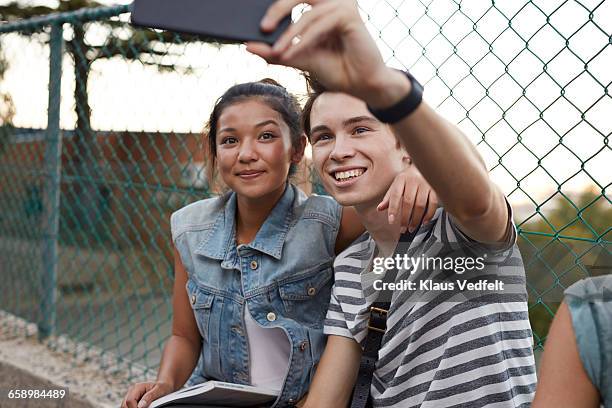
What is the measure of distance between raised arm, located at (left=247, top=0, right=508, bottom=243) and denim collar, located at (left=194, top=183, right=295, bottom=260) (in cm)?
95

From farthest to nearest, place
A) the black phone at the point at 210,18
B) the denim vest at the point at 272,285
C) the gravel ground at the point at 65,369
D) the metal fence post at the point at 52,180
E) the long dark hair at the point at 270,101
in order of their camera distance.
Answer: the metal fence post at the point at 52,180 < the gravel ground at the point at 65,369 < the long dark hair at the point at 270,101 < the denim vest at the point at 272,285 < the black phone at the point at 210,18

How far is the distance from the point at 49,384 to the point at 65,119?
1429 mm

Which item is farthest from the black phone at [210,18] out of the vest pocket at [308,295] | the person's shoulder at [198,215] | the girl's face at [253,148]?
the person's shoulder at [198,215]

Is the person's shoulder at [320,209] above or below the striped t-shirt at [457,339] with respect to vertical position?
above

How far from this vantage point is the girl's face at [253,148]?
208 cm

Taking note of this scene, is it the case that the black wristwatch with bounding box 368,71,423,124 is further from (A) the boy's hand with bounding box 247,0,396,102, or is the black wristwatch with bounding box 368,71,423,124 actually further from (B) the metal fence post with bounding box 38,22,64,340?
(B) the metal fence post with bounding box 38,22,64,340

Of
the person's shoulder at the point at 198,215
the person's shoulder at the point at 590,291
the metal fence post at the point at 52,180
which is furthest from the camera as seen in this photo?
the metal fence post at the point at 52,180

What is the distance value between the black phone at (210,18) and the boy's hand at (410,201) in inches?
23.8

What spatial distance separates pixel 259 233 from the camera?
2.13 m

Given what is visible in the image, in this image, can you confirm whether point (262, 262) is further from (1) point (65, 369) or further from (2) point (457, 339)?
(1) point (65, 369)

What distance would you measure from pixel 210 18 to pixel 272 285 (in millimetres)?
1173

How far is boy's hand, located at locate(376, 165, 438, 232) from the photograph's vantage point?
1523 millimetres

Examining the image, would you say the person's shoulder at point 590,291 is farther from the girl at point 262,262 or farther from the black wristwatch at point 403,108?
the girl at point 262,262

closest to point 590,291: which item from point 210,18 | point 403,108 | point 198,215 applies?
point 403,108
